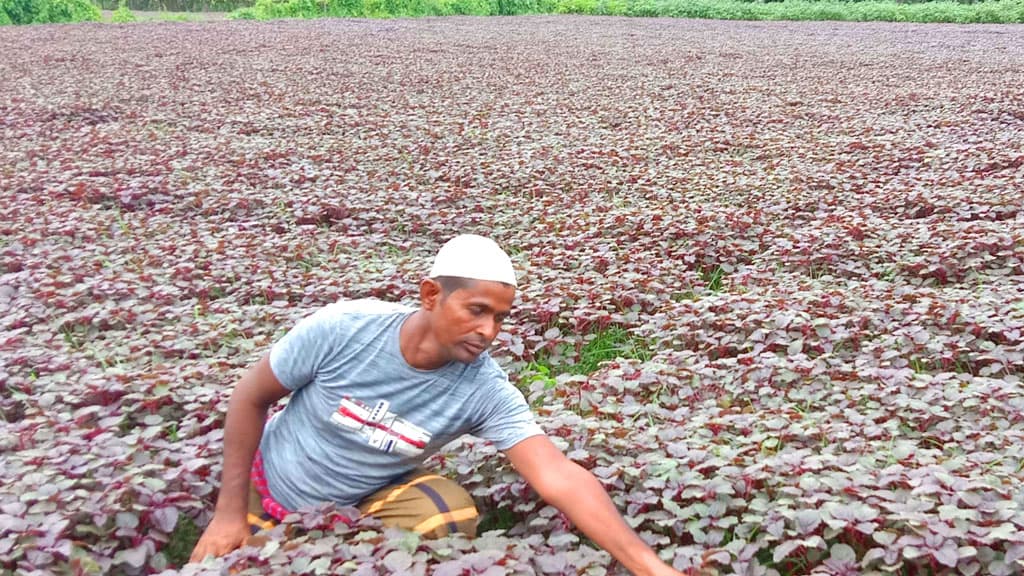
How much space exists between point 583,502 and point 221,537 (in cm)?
107

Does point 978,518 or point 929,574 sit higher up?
point 978,518

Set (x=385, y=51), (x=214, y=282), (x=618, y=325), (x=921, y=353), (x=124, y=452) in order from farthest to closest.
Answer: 1. (x=385, y=51)
2. (x=214, y=282)
3. (x=618, y=325)
4. (x=921, y=353)
5. (x=124, y=452)

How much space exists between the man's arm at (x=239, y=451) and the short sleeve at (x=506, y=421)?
0.59 metres

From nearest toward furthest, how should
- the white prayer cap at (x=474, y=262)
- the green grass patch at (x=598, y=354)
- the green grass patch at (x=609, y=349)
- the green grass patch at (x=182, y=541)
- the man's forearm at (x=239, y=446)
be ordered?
the white prayer cap at (x=474, y=262) → the man's forearm at (x=239, y=446) → the green grass patch at (x=182, y=541) → the green grass patch at (x=598, y=354) → the green grass patch at (x=609, y=349)

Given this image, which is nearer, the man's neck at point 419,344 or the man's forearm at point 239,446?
the man's neck at point 419,344

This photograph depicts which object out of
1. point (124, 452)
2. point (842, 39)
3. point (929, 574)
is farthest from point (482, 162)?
point (842, 39)

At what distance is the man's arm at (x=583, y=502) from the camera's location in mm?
2410

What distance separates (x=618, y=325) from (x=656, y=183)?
3.49m

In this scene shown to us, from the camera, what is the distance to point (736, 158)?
947 centimetres

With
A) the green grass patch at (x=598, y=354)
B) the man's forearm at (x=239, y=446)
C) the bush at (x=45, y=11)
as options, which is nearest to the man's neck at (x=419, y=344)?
the man's forearm at (x=239, y=446)

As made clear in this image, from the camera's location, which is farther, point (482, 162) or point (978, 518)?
point (482, 162)

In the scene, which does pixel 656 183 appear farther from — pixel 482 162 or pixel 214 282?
pixel 214 282

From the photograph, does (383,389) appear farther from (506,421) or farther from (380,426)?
(506,421)

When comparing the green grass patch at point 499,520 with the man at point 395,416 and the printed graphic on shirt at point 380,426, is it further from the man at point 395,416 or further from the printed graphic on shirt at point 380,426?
the printed graphic on shirt at point 380,426
